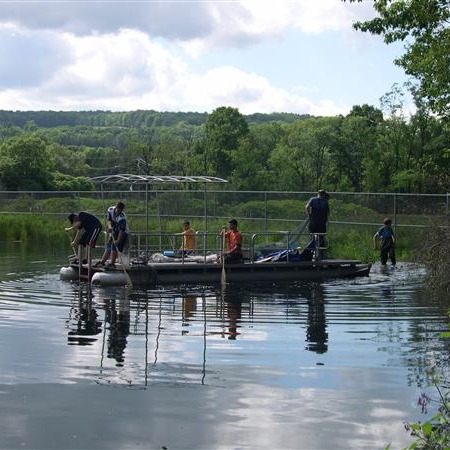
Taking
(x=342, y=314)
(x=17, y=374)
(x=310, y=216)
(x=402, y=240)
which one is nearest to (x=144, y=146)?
(x=402, y=240)

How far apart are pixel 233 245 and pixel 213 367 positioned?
40.9 ft

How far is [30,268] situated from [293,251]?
302 inches

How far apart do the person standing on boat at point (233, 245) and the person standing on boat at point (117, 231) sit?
257 cm

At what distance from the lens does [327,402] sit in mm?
12391

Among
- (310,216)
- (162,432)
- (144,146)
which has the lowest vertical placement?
(162,432)

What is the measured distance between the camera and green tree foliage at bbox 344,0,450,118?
2564 centimetres

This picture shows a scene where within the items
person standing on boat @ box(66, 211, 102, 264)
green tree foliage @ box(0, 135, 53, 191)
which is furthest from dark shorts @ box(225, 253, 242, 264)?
green tree foliage @ box(0, 135, 53, 191)

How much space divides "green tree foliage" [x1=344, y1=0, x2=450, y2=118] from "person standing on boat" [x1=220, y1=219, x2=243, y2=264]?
578cm

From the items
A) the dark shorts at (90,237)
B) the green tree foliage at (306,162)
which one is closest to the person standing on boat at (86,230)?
the dark shorts at (90,237)

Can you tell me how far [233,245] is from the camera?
1063 inches

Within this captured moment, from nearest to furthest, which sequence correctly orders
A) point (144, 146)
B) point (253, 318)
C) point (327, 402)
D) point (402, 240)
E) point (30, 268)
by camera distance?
1. point (327, 402)
2. point (253, 318)
3. point (30, 268)
4. point (402, 240)
5. point (144, 146)

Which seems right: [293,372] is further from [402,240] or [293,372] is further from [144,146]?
[144,146]

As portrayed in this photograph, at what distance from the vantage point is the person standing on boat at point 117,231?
84.2ft

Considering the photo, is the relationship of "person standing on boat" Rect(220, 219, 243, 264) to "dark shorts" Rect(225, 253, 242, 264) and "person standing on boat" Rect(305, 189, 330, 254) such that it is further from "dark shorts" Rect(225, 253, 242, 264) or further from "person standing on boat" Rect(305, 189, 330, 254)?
"person standing on boat" Rect(305, 189, 330, 254)
